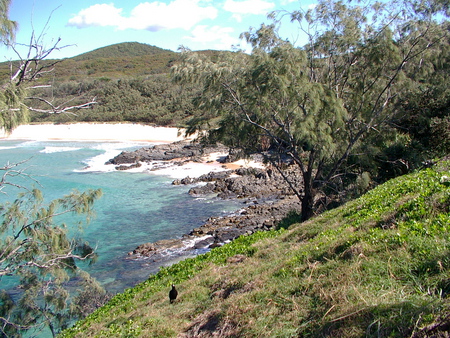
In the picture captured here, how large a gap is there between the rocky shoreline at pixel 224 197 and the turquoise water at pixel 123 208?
93 centimetres

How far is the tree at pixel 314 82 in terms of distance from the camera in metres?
12.6

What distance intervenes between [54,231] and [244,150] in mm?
7535

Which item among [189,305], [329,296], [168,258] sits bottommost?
[168,258]

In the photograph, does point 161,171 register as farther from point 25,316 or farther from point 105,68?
point 105,68

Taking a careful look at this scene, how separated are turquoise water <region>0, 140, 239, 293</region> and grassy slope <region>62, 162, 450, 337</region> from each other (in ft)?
12.9

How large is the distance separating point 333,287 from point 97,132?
188 feet

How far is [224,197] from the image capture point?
24438 millimetres

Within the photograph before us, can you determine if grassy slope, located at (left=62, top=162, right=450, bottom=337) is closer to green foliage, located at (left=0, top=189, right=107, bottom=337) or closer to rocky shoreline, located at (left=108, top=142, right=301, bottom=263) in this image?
green foliage, located at (left=0, top=189, right=107, bottom=337)

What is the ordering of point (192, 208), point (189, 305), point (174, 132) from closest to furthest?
point (189, 305), point (192, 208), point (174, 132)

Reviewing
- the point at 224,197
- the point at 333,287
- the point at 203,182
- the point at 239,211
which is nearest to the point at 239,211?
the point at 239,211

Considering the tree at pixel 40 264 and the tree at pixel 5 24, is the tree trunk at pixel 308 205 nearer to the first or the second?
the tree at pixel 40 264

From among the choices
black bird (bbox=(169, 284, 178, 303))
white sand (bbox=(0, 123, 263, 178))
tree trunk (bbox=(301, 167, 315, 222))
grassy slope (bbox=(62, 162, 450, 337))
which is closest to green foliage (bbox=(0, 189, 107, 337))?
grassy slope (bbox=(62, 162, 450, 337))

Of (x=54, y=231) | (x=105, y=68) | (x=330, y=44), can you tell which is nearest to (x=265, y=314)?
(x=54, y=231)

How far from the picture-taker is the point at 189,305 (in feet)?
20.5
